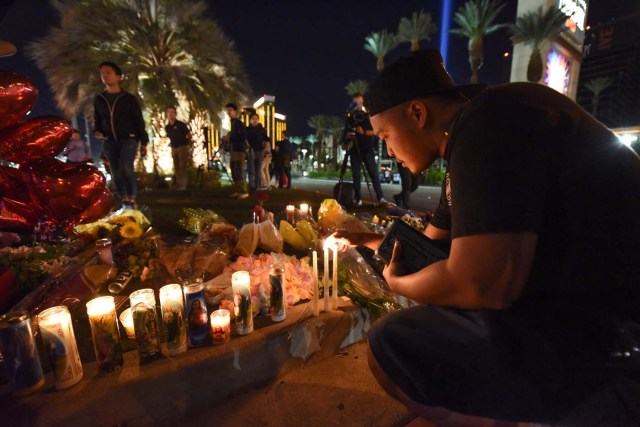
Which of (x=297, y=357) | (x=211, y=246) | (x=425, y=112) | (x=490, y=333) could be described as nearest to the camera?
(x=490, y=333)

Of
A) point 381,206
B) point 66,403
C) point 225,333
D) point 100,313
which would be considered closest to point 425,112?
point 225,333

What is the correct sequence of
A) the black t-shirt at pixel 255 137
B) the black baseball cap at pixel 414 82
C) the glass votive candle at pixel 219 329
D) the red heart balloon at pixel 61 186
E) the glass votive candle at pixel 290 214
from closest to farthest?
the black baseball cap at pixel 414 82 < the glass votive candle at pixel 219 329 < the red heart balloon at pixel 61 186 < the glass votive candle at pixel 290 214 < the black t-shirt at pixel 255 137

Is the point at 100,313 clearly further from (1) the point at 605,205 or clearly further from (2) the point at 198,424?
(1) the point at 605,205

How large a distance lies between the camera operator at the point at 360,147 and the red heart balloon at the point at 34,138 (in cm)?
400

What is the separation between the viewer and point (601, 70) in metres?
58.1

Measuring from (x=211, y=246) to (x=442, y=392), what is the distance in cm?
234

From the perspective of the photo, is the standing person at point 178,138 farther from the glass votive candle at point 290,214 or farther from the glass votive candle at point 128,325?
the glass votive candle at point 128,325

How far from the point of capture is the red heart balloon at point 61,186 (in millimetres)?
2369

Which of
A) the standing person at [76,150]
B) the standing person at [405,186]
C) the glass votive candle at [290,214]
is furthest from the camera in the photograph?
the standing person at [76,150]

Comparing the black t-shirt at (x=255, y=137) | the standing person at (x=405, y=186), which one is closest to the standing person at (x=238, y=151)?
the black t-shirt at (x=255, y=137)

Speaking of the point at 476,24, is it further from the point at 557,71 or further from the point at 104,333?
the point at 104,333

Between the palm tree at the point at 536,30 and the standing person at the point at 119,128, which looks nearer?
A: the standing person at the point at 119,128

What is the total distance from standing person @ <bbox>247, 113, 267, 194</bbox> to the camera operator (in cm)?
306

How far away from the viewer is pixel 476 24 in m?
23.4
